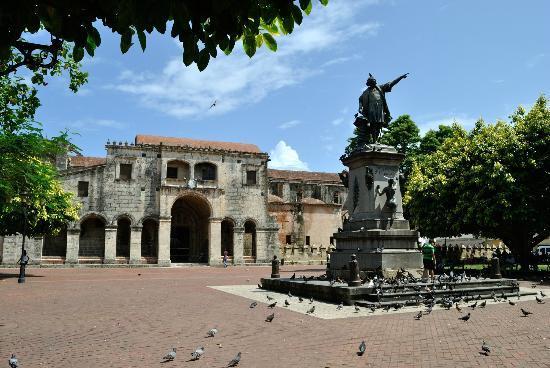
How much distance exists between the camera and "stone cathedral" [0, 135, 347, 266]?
36625 millimetres

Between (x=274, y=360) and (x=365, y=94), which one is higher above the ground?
(x=365, y=94)

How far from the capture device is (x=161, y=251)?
123 feet

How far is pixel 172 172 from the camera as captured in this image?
131 feet

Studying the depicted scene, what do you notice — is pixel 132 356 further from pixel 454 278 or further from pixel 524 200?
pixel 524 200

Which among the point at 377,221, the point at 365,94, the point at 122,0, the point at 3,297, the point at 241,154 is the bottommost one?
the point at 3,297

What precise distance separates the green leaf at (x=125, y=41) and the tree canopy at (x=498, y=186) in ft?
67.0

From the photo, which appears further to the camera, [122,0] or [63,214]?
[63,214]

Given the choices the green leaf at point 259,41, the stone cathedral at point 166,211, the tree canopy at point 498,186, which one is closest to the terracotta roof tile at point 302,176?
the stone cathedral at point 166,211

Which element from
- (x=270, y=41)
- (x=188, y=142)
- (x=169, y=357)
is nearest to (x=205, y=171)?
(x=188, y=142)

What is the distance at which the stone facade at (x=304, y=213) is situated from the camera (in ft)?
144

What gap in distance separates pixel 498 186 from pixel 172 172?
88.4ft

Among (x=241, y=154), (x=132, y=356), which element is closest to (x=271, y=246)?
(x=241, y=154)

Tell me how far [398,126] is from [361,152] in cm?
3196

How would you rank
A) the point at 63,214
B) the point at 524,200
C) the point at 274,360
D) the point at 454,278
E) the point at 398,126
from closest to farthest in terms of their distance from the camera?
the point at 274,360
the point at 454,278
the point at 524,200
the point at 63,214
the point at 398,126
